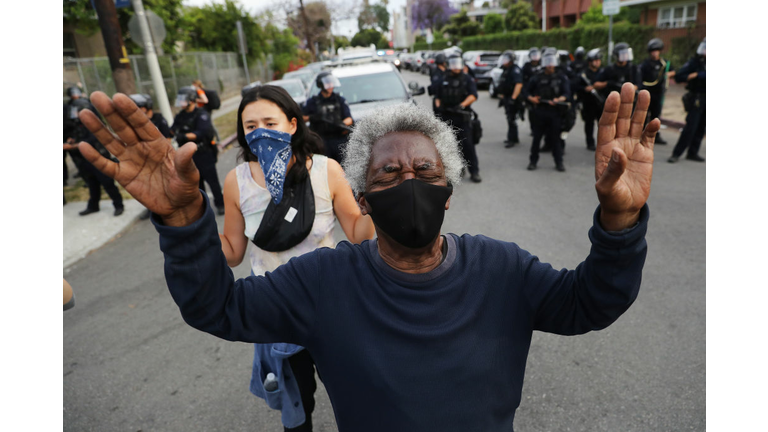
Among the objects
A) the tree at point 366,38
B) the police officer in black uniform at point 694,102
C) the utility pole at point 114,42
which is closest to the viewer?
the police officer in black uniform at point 694,102

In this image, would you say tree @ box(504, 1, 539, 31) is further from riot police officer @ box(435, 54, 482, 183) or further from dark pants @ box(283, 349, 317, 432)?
dark pants @ box(283, 349, 317, 432)

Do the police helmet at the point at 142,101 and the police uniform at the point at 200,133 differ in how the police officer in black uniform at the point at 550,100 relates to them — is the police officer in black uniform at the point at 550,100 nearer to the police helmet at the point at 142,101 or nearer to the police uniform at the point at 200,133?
the police uniform at the point at 200,133

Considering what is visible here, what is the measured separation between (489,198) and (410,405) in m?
6.18

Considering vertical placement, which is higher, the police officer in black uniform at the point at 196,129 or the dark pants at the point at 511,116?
the police officer in black uniform at the point at 196,129

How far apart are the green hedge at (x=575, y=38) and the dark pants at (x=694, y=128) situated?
1565 cm

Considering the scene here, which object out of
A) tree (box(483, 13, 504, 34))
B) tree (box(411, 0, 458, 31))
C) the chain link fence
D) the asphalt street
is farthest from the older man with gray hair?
tree (box(411, 0, 458, 31))

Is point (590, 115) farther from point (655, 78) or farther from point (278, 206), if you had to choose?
point (278, 206)

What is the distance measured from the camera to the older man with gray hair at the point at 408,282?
50.8 inches

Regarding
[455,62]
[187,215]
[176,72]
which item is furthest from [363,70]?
[176,72]

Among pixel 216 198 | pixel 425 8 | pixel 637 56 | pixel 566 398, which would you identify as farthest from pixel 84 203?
pixel 425 8

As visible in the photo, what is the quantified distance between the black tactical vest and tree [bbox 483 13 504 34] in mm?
38479

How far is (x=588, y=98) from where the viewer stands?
31.8ft

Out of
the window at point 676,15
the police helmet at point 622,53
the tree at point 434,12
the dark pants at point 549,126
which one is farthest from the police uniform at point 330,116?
the tree at point 434,12

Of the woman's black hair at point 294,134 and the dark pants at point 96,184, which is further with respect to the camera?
the dark pants at point 96,184
